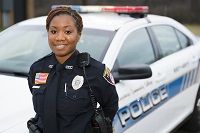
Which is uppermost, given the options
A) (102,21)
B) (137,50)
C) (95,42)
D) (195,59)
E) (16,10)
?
(102,21)

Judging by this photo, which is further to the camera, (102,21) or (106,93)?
(102,21)

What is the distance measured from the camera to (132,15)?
3.59 m

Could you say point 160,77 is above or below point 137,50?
below

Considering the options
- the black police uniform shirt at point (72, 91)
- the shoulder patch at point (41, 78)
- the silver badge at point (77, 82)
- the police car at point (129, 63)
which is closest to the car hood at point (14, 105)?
the police car at point (129, 63)

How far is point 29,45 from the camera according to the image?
10.4ft

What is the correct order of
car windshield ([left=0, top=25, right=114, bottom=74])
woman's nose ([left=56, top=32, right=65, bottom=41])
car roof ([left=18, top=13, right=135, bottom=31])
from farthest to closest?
1. car roof ([left=18, top=13, right=135, bottom=31])
2. car windshield ([left=0, top=25, right=114, bottom=74])
3. woman's nose ([left=56, top=32, right=65, bottom=41])

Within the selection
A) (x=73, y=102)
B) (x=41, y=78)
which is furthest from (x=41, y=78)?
(x=73, y=102)

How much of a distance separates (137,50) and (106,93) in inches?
57.5

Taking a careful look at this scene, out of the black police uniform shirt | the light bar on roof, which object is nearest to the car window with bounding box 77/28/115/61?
the light bar on roof

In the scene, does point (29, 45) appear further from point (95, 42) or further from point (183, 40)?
point (183, 40)

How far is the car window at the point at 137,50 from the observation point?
306 centimetres

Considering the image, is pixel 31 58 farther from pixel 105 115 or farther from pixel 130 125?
pixel 105 115

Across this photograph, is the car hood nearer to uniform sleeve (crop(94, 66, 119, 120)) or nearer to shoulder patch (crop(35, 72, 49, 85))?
shoulder patch (crop(35, 72, 49, 85))

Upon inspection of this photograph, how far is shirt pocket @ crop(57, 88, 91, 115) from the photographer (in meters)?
1.78
